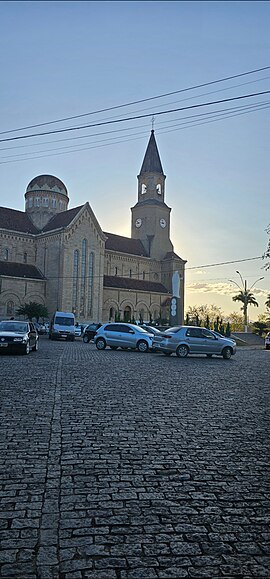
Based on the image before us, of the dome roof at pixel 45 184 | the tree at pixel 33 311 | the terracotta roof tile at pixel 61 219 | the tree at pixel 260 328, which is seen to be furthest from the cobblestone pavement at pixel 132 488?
the dome roof at pixel 45 184

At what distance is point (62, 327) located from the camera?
37125 millimetres

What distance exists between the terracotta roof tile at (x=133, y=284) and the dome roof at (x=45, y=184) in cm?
1483

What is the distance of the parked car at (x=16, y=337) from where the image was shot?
19.3 metres

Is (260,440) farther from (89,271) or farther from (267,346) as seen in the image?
(89,271)

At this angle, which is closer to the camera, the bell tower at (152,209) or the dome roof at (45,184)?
the dome roof at (45,184)

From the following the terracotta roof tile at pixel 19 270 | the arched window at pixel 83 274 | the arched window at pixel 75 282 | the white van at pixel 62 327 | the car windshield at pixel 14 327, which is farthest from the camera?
the arched window at pixel 83 274

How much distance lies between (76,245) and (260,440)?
2216 inches

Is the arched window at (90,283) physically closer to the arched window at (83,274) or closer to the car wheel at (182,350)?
the arched window at (83,274)

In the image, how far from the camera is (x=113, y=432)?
6531 millimetres

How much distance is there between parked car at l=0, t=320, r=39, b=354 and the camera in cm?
1928

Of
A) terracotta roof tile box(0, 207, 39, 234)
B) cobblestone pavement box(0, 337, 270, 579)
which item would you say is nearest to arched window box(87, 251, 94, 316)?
terracotta roof tile box(0, 207, 39, 234)

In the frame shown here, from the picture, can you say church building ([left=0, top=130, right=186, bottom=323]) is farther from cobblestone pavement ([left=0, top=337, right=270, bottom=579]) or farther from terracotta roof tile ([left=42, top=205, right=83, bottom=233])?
cobblestone pavement ([left=0, top=337, right=270, bottom=579])

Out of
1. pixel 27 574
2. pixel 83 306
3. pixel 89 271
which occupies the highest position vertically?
pixel 89 271

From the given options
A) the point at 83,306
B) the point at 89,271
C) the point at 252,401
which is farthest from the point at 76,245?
the point at 252,401
